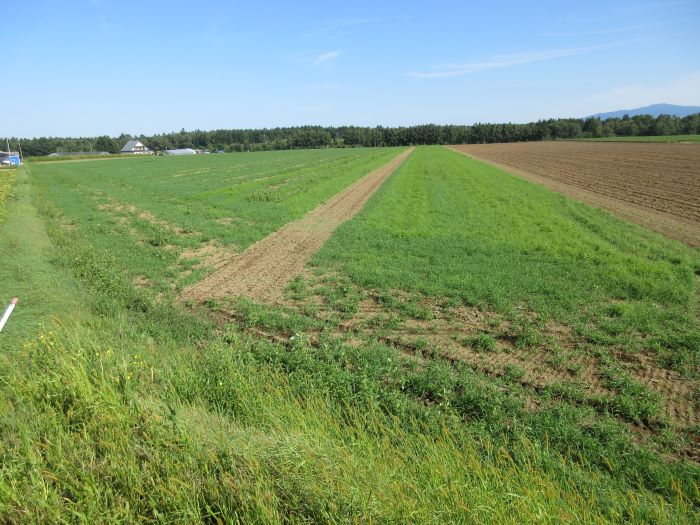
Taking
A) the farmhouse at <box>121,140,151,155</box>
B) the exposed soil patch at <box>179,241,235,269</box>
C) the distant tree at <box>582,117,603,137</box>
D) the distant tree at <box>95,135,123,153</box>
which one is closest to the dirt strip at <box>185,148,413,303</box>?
the exposed soil patch at <box>179,241,235,269</box>

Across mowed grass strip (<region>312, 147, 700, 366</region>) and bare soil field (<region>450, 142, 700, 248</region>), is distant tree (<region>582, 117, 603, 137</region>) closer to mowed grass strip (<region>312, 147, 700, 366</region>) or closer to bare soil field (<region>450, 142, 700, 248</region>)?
bare soil field (<region>450, 142, 700, 248</region>)

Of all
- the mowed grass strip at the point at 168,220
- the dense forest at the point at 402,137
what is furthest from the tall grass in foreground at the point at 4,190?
the dense forest at the point at 402,137

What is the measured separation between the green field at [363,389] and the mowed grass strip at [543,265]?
0.07m

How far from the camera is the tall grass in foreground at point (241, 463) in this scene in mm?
2992

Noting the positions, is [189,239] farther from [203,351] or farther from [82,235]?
[203,351]

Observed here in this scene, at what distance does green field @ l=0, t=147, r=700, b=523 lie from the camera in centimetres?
313

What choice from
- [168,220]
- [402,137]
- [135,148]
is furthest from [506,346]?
[135,148]

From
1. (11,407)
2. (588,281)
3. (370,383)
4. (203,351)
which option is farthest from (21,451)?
(588,281)

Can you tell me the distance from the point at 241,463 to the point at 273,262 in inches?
350

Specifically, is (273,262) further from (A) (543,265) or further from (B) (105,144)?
(B) (105,144)

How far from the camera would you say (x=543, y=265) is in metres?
10.5

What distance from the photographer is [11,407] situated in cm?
410

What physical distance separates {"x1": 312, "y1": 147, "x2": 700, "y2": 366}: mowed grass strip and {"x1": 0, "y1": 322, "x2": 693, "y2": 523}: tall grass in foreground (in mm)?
4064

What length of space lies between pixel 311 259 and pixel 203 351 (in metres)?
6.07
